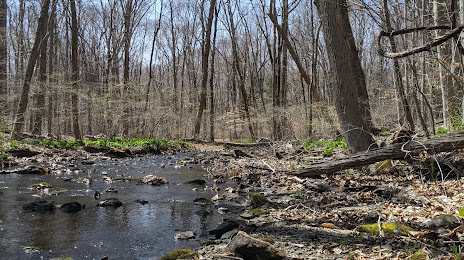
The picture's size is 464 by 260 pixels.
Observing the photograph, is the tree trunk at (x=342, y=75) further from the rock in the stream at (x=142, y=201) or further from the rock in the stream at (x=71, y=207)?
the rock in the stream at (x=71, y=207)

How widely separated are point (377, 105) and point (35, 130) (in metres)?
15.3

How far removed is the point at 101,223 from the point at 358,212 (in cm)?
342

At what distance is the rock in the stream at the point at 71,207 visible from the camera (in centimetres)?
488

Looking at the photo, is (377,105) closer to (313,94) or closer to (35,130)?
(313,94)

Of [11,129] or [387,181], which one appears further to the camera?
[11,129]

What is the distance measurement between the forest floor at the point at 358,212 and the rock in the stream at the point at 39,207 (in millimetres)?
2641

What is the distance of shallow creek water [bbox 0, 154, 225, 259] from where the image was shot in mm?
3428

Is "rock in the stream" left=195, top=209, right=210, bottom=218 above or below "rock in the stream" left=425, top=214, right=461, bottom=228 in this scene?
below

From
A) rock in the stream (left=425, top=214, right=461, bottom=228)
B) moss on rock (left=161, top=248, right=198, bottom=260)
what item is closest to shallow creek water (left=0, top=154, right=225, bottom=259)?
moss on rock (left=161, top=248, right=198, bottom=260)

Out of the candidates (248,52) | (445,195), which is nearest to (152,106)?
(248,52)

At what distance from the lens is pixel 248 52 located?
94.9 ft

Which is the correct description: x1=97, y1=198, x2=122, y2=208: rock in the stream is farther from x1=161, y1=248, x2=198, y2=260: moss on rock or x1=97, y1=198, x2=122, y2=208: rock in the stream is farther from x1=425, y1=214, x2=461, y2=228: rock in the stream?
x1=425, y1=214, x2=461, y2=228: rock in the stream

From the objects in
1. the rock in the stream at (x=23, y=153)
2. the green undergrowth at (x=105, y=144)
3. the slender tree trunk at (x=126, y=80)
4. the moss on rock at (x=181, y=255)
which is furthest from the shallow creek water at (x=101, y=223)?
the slender tree trunk at (x=126, y=80)

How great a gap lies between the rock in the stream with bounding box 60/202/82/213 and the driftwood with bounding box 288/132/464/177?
13.2 ft
